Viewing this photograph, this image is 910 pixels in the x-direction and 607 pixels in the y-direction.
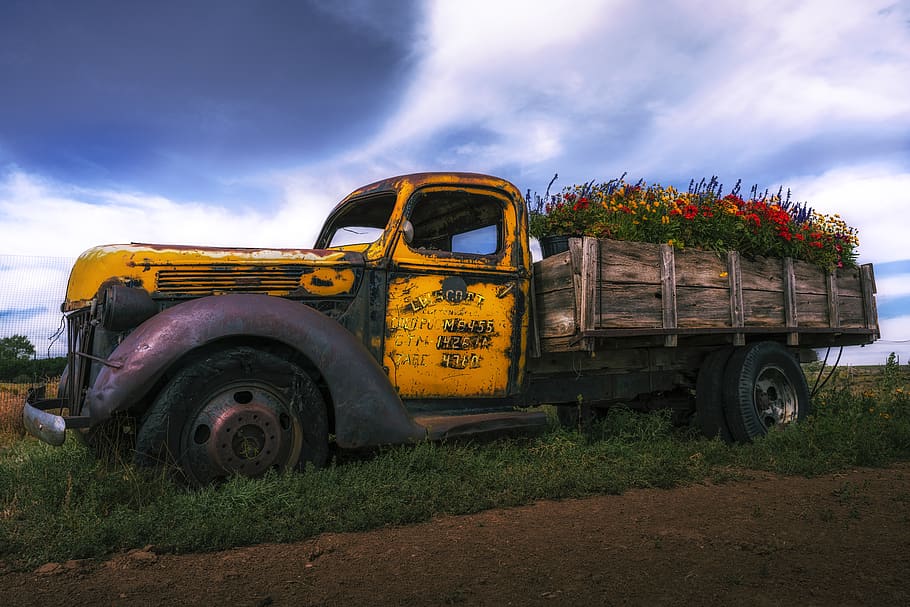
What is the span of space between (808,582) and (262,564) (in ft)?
7.73

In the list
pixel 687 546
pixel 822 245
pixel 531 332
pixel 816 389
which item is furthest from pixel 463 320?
pixel 816 389

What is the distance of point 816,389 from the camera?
733 centimetres

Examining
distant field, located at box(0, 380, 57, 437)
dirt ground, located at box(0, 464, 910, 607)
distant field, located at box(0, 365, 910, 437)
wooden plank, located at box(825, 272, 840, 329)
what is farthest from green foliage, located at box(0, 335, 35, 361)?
wooden plank, located at box(825, 272, 840, 329)

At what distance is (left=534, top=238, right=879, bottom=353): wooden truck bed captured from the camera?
192 inches

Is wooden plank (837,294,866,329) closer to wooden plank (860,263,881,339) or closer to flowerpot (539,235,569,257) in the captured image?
wooden plank (860,263,881,339)

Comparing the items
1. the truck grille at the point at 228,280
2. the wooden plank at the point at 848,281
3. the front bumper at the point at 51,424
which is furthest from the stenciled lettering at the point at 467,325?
the wooden plank at the point at 848,281

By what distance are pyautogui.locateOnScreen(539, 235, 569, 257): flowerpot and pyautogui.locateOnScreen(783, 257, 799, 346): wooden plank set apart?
2379 mm

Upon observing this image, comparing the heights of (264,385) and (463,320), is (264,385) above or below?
below

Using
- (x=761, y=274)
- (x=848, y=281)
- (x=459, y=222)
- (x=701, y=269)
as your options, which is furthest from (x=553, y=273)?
(x=848, y=281)

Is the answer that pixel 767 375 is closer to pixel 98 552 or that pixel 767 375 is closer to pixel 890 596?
pixel 890 596

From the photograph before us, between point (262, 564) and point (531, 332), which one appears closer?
point (262, 564)

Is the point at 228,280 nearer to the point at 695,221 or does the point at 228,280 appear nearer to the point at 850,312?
the point at 695,221

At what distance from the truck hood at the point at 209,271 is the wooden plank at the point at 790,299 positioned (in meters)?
4.23

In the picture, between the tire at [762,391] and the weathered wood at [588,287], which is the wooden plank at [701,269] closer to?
the tire at [762,391]
